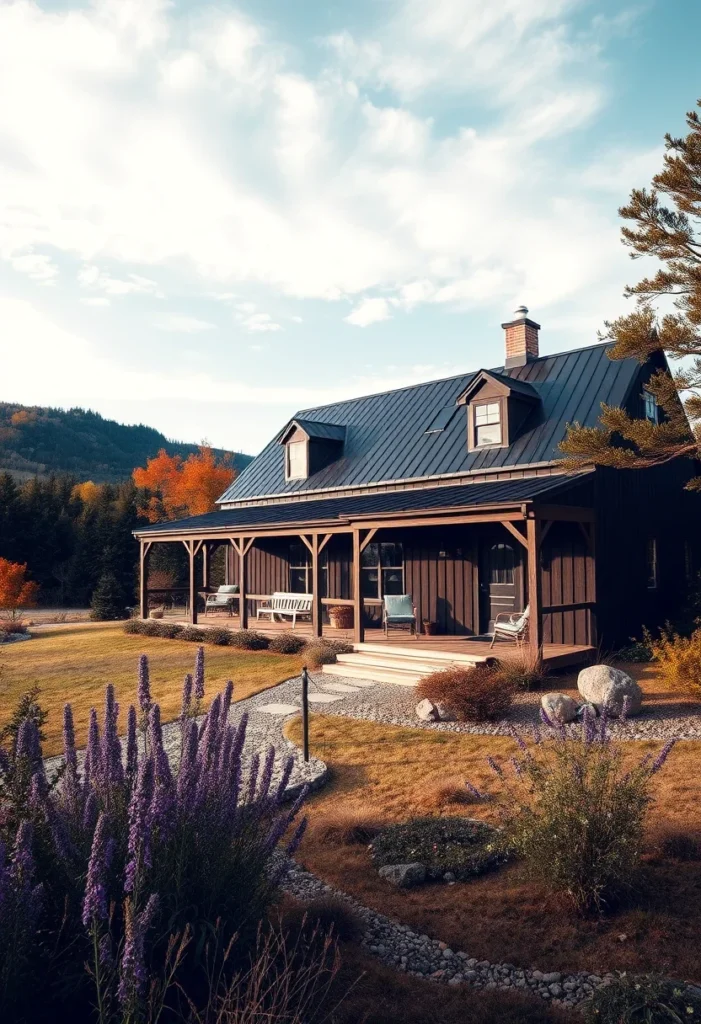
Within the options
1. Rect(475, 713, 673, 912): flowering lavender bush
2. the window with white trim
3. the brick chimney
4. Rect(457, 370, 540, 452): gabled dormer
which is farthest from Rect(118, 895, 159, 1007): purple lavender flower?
the brick chimney

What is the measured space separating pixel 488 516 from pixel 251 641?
23.1 feet

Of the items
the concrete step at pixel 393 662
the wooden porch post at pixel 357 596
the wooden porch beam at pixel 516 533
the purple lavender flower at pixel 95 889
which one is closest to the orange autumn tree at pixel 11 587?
the wooden porch post at pixel 357 596

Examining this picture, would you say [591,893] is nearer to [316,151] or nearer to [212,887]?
[212,887]

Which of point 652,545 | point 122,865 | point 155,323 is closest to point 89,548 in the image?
point 155,323

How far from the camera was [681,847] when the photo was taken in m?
5.04

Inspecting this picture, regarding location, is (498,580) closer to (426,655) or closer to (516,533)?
(426,655)

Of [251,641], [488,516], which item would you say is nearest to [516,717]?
[488,516]

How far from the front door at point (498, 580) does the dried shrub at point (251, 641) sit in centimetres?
511

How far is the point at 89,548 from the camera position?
37594 millimetres

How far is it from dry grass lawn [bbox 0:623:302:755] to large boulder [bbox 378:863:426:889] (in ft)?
17.5

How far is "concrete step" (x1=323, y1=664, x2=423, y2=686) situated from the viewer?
1180cm

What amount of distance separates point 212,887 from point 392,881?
235cm

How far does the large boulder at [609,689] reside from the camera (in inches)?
342

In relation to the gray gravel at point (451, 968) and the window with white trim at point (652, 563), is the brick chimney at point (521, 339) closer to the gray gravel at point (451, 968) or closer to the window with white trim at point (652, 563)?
the window with white trim at point (652, 563)
